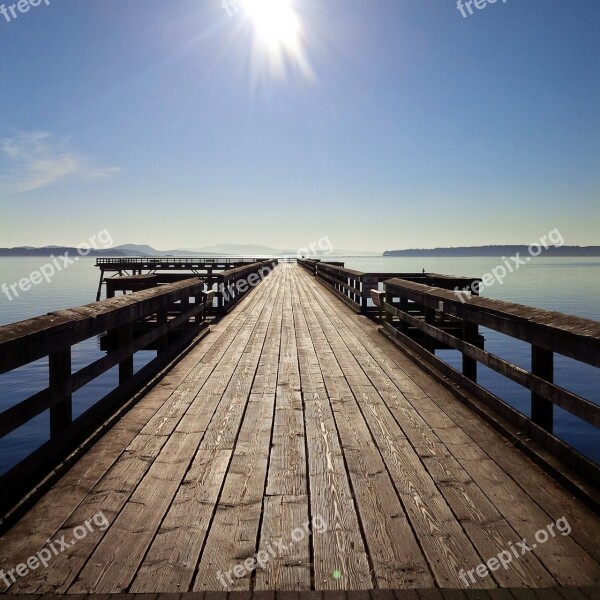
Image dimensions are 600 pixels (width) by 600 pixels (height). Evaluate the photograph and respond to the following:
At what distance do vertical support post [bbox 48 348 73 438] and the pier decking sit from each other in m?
0.31

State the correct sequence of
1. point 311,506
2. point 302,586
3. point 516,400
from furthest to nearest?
point 516,400 → point 311,506 → point 302,586

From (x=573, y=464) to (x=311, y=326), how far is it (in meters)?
7.54

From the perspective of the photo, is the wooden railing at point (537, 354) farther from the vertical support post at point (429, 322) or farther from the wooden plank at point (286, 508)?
the wooden plank at point (286, 508)

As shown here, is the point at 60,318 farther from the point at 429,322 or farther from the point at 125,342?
the point at 429,322

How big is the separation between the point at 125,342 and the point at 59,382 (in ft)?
4.96

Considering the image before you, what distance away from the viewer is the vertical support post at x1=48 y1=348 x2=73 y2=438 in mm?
3421

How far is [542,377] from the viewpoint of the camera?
3.50m

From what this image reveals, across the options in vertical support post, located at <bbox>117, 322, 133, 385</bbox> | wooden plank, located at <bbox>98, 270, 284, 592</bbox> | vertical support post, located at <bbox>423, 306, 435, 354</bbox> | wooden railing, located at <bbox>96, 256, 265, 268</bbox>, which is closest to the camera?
wooden plank, located at <bbox>98, 270, 284, 592</bbox>

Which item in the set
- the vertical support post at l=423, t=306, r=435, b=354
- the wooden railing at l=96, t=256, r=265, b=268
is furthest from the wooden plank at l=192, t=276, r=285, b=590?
the wooden railing at l=96, t=256, r=265, b=268

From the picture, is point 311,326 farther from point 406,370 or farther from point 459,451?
point 459,451

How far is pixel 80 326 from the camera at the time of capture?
368 cm

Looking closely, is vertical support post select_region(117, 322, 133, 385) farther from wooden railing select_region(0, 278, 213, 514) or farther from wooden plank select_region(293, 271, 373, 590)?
wooden plank select_region(293, 271, 373, 590)

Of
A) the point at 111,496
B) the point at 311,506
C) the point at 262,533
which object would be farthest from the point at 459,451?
the point at 111,496

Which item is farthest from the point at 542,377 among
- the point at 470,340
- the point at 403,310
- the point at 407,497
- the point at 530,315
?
the point at 403,310
